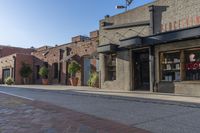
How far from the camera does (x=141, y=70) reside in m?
18.1

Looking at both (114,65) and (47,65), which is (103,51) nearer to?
(114,65)

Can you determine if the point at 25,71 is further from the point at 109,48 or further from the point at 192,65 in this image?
the point at 192,65

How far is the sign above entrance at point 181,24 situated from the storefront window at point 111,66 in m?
Answer: 5.36

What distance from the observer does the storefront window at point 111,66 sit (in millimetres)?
19797

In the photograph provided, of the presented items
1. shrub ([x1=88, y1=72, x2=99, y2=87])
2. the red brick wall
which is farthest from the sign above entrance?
the red brick wall

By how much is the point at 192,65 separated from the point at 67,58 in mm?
15074

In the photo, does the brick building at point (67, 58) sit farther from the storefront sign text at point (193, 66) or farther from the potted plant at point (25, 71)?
the storefront sign text at point (193, 66)

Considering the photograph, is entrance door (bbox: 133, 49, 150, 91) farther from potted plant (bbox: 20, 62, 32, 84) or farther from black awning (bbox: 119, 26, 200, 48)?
potted plant (bbox: 20, 62, 32, 84)

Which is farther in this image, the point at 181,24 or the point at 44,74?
the point at 44,74

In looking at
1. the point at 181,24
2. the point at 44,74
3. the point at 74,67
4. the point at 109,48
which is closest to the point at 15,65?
the point at 44,74

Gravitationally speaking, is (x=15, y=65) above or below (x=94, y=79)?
above

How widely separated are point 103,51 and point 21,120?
12.5m

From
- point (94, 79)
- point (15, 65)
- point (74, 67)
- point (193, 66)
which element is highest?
point (15, 65)

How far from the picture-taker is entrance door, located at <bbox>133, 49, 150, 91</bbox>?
17.6 meters
